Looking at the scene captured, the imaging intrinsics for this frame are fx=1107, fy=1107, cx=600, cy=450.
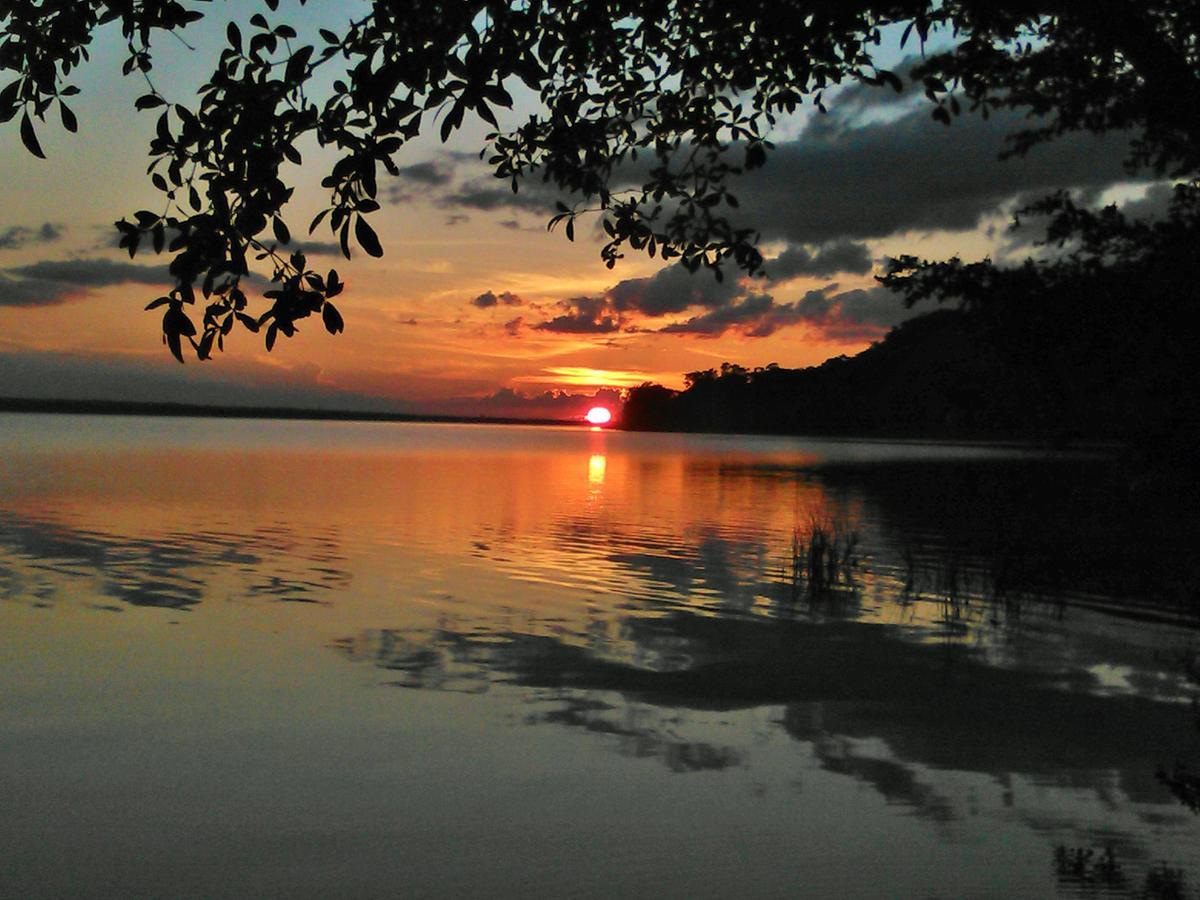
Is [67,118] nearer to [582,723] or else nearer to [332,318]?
[332,318]

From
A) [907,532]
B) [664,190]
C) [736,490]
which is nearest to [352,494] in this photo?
[736,490]

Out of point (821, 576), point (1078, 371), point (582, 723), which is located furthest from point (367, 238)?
point (821, 576)

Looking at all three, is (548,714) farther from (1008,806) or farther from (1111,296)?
(1111,296)

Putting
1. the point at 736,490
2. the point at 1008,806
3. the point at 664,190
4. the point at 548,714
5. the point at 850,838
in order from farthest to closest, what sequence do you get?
the point at 736,490 → the point at 548,714 → the point at 664,190 → the point at 1008,806 → the point at 850,838

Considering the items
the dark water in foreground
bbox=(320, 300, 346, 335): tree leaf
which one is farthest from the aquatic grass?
bbox=(320, 300, 346, 335): tree leaf

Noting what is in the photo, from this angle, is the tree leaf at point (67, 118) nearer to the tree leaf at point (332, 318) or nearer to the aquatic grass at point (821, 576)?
the tree leaf at point (332, 318)

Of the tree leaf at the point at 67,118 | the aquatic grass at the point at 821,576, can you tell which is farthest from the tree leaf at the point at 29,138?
the aquatic grass at the point at 821,576

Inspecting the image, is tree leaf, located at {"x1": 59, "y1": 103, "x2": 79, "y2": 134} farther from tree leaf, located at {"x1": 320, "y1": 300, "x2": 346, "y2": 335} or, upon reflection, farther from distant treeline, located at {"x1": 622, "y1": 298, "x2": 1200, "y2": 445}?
distant treeline, located at {"x1": 622, "y1": 298, "x2": 1200, "y2": 445}

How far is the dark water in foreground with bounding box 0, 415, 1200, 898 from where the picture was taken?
27.7 ft

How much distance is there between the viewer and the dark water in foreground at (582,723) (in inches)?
333

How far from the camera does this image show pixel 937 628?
18.6m

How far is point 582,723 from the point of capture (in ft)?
40.0

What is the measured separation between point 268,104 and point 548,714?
792 cm

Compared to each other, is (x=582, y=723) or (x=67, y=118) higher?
(x=67, y=118)
